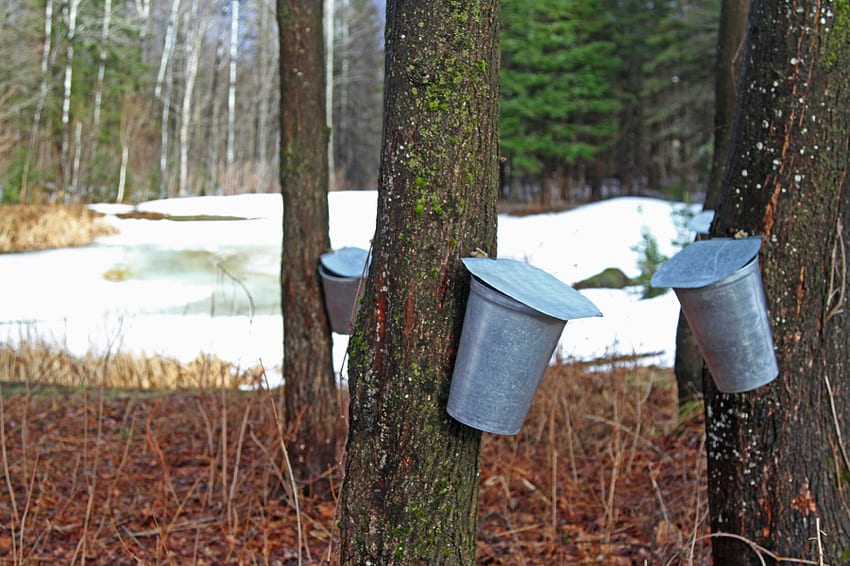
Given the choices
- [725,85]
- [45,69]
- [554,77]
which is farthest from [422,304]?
[554,77]

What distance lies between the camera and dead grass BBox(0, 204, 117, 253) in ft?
42.6

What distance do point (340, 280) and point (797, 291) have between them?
1.79 metres

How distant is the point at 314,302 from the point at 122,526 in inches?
48.3

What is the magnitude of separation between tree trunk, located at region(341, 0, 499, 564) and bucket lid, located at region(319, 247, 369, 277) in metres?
1.66

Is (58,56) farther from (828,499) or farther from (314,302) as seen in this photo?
(828,499)

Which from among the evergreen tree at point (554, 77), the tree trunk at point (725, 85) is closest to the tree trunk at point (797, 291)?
the tree trunk at point (725, 85)

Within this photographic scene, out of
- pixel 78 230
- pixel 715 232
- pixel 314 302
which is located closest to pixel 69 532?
pixel 314 302

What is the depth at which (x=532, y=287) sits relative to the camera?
1586mm

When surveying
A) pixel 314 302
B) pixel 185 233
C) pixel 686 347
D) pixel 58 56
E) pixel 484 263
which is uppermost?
pixel 58 56

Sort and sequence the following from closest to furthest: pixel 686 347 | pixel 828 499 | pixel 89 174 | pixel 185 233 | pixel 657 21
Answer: pixel 828 499
pixel 686 347
pixel 185 233
pixel 89 174
pixel 657 21

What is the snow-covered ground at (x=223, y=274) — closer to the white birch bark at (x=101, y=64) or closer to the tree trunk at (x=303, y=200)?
the tree trunk at (x=303, y=200)

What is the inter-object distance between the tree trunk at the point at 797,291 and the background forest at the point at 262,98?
47.8ft

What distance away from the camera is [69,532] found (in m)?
3.21

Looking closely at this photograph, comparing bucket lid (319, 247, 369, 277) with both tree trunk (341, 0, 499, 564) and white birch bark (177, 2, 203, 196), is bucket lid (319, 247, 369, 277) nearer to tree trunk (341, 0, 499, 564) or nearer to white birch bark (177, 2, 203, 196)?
tree trunk (341, 0, 499, 564)
